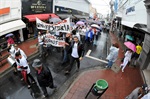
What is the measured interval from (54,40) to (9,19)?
5.77 meters

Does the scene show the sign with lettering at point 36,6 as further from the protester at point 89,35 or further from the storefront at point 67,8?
the protester at point 89,35

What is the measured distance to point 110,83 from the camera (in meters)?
6.95

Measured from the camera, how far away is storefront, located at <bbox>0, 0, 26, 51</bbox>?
33.9 ft

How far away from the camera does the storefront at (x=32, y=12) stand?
14.0 metres

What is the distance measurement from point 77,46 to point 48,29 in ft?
9.45

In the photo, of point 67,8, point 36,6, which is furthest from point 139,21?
point 67,8

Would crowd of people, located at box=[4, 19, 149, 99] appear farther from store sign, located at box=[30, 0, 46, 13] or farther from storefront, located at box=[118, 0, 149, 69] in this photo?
store sign, located at box=[30, 0, 46, 13]

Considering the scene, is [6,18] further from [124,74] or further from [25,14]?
[124,74]

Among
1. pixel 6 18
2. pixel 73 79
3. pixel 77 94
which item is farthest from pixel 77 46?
pixel 6 18

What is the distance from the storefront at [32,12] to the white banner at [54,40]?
20.1 ft

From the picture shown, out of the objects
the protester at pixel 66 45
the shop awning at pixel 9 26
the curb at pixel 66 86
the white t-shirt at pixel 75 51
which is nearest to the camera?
the curb at pixel 66 86

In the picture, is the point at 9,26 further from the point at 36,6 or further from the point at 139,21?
the point at 139,21

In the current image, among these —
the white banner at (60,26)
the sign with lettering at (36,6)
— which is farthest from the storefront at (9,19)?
the white banner at (60,26)

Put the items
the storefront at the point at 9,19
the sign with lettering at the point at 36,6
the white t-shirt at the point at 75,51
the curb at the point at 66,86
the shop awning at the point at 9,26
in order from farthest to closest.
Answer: the sign with lettering at the point at 36,6
the storefront at the point at 9,19
the shop awning at the point at 9,26
the white t-shirt at the point at 75,51
the curb at the point at 66,86
